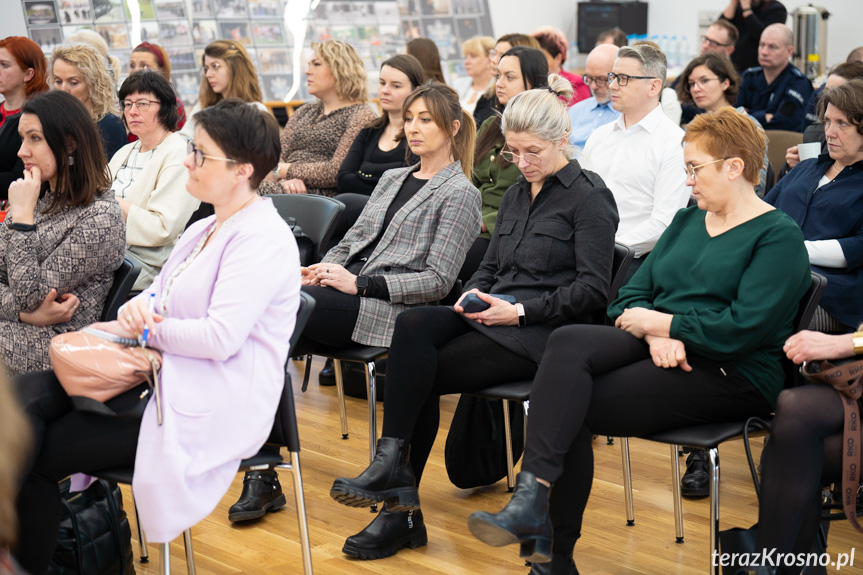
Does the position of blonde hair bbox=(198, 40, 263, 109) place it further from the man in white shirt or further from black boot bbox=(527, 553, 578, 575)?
black boot bbox=(527, 553, 578, 575)

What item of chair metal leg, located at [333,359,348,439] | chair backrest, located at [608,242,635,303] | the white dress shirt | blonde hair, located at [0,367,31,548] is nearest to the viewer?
blonde hair, located at [0,367,31,548]

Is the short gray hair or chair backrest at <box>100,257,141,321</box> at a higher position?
the short gray hair

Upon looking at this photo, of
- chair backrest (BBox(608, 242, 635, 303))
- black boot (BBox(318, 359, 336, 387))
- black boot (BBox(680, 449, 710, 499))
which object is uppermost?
chair backrest (BBox(608, 242, 635, 303))

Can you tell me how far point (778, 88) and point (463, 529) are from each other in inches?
165

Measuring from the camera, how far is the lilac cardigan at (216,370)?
6.44ft

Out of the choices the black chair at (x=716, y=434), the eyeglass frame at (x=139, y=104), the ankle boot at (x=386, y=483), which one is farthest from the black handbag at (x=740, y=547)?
the eyeglass frame at (x=139, y=104)

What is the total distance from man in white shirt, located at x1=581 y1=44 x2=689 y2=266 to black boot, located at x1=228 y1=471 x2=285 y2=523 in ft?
4.87

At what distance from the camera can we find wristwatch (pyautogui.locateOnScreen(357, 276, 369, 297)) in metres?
2.93

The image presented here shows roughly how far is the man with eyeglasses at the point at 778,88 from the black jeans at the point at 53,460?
4.74 metres

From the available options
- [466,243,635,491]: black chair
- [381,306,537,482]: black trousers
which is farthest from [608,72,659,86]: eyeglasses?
[381,306,537,482]: black trousers

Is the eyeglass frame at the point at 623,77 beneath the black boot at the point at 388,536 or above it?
above

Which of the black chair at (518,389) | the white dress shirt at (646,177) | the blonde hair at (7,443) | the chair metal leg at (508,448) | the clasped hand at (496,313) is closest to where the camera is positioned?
the blonde hair at (7,443)

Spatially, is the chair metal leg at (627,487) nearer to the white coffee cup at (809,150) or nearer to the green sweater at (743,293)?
the green sweater at (743,293)

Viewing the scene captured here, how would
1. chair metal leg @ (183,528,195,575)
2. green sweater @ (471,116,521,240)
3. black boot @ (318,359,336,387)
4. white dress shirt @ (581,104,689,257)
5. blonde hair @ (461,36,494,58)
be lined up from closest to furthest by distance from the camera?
chair metal leg @ (183,528,195,575) → white dress shirt @ (581,104,689,257) → green sweater @ (471,116,521,240) → black boot @ (318,359,336,387) → blonde hair @ (461,36,494,58)
